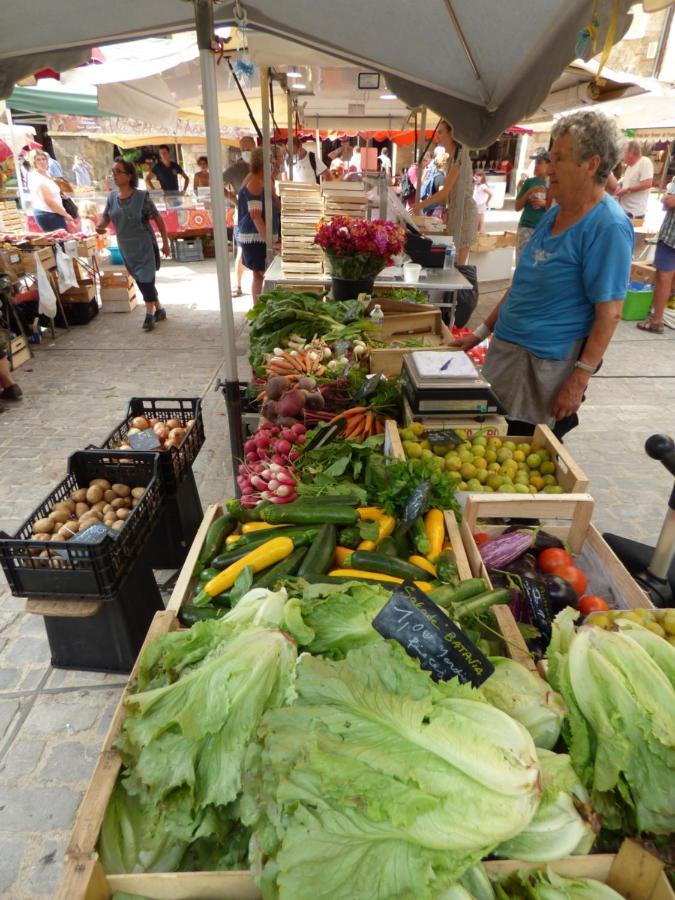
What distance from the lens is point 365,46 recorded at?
4379 mm

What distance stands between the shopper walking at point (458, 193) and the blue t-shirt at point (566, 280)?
5.01m

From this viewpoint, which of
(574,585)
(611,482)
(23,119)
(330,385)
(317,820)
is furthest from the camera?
(23,119)

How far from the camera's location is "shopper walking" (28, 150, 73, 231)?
942 centimetres

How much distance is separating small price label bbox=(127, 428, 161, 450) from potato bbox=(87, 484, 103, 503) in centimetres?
36

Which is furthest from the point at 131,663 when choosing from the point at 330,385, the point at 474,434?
the point at 474,434

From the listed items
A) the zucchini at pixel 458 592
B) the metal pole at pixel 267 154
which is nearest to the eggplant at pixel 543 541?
the zucchini at pixel 458 592

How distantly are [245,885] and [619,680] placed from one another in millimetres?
926

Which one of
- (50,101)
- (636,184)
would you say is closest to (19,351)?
(50,101)

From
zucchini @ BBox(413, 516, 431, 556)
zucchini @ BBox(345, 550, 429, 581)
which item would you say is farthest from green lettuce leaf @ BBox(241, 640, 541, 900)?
zucchini @ BBox(413, 516, 431, 556)

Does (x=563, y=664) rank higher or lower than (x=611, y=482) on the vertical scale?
higher

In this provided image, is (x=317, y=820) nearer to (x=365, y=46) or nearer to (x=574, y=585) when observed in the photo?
(x=574, y=585)

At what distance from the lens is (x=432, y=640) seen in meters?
1.33

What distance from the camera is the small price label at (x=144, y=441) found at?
3.48 metres

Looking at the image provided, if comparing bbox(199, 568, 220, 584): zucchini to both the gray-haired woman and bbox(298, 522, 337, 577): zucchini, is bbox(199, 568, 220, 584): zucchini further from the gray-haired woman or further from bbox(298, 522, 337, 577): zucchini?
the gray-haired woman
